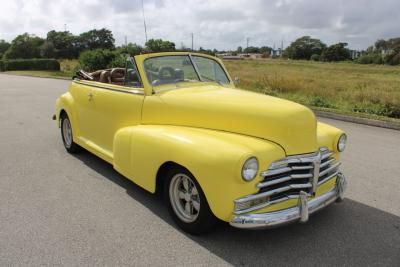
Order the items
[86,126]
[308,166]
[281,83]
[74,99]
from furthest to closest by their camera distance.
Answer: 1. [281,83]
2. [74,99]
3. [86,126]
4. [308,166]

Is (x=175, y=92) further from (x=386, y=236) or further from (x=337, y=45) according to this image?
(x=337, y=45)

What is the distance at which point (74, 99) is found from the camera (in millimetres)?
5840

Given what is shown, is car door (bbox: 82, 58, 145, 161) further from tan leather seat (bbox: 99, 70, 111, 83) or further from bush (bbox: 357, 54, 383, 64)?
bush (bbox: 357, 54, 383, 64)

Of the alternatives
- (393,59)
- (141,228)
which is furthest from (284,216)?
(393,59)

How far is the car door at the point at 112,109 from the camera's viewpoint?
4.41 metres

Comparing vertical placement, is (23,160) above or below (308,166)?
below

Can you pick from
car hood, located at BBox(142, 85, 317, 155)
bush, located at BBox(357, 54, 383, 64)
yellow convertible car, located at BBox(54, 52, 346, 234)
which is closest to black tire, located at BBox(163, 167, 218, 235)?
yellow convertible car, located at BBox(54, 52, 346, 234)

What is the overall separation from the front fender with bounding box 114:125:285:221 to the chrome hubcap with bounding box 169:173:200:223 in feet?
0.74

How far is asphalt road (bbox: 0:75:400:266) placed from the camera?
10.3 ft

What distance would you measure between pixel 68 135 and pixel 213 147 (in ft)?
12.4

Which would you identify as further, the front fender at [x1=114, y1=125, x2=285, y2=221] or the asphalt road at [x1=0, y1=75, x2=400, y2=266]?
the asphalt road at [x1=0, y1=75, x2=400, y2=266]

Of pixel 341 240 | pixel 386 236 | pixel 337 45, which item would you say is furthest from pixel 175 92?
pixel 337 45

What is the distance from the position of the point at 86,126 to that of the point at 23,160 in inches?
48.4

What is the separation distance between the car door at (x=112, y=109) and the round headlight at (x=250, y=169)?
1733 millimetres
